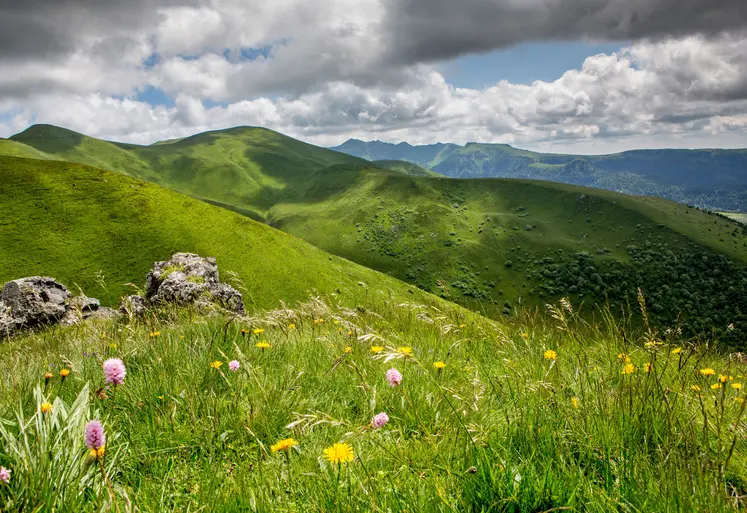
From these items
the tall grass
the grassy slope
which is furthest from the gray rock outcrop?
the tall grass

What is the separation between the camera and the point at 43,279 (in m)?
47.3

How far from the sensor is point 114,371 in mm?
2389

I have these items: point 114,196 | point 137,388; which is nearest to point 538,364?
point 137,388

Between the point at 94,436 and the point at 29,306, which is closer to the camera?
the point at 94,436

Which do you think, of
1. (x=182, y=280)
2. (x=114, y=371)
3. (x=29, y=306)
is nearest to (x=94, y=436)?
(x=114, y=371)

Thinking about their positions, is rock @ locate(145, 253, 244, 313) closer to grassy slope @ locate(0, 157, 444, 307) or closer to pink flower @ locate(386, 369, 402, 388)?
grassy slope @ locate(0, 157, 444, 307)

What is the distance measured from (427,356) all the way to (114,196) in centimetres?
10542

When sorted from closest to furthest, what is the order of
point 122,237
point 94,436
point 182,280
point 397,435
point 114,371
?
1. point 94,436
2. point 114,371
3. point 397,435
4. point 182,280
5. point 122,237

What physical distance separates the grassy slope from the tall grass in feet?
236

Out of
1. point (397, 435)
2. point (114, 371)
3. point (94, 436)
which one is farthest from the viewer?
point (397, 435)

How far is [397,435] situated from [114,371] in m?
2.36

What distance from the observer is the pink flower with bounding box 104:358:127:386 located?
232 centimetres

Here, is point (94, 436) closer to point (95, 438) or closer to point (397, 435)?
point (95, 438)

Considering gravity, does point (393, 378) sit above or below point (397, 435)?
above
